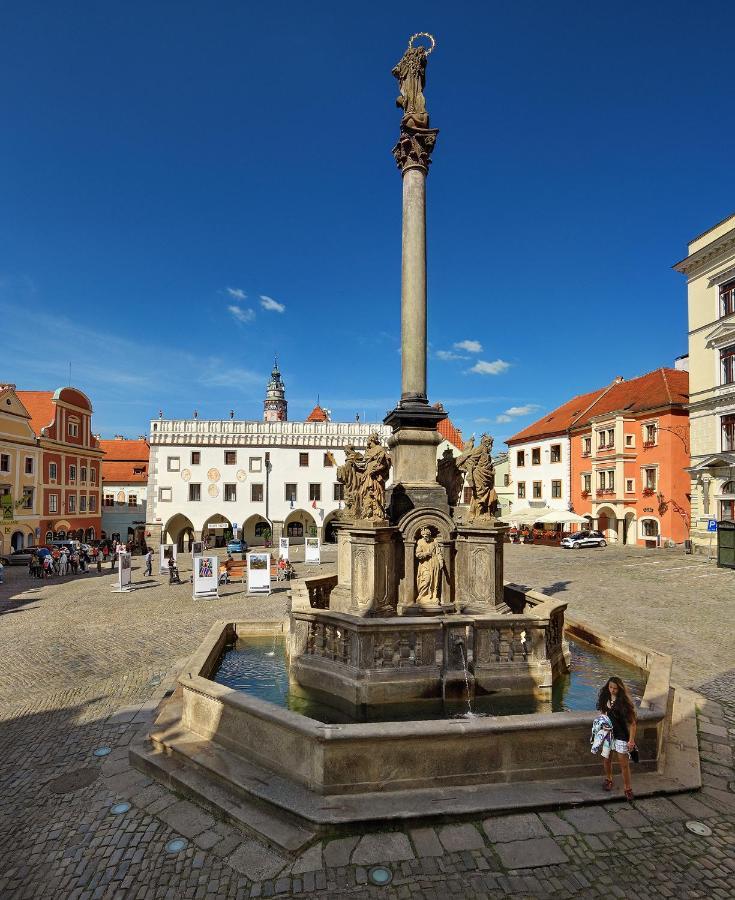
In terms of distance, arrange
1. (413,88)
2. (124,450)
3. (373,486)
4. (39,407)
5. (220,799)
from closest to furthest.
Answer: (220,799), (373,486), (413,88), (39,407), (124,450)

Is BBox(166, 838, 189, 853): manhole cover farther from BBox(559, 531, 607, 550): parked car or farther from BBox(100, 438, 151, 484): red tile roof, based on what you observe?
BBox(100, 438, 151, 484): red tile roof

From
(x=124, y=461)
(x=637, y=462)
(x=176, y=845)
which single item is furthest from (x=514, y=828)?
(x=124, y=461)

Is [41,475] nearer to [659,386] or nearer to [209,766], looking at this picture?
[209,766]

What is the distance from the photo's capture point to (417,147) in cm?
1051

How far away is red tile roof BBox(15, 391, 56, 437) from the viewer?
37.7 m

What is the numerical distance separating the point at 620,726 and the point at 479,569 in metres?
3.73

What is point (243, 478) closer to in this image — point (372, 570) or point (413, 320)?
point (413, 320)

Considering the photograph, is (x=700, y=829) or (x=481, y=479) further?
(x=481, y=479)

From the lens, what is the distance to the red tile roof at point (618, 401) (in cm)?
3512

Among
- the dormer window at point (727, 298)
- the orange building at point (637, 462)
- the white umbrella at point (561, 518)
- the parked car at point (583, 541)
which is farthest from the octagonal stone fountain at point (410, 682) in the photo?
the orange building at point (637, 462)

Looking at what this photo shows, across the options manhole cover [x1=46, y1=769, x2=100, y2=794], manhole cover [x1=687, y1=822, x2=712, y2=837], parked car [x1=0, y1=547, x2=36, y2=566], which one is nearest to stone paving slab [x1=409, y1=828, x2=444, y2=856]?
manhole cover [x1=687, y1=822, x2=712, y2=837]

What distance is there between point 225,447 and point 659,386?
105 ft

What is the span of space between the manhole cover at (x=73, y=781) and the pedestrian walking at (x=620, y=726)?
18.2 ft

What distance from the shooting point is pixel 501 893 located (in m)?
3.98
